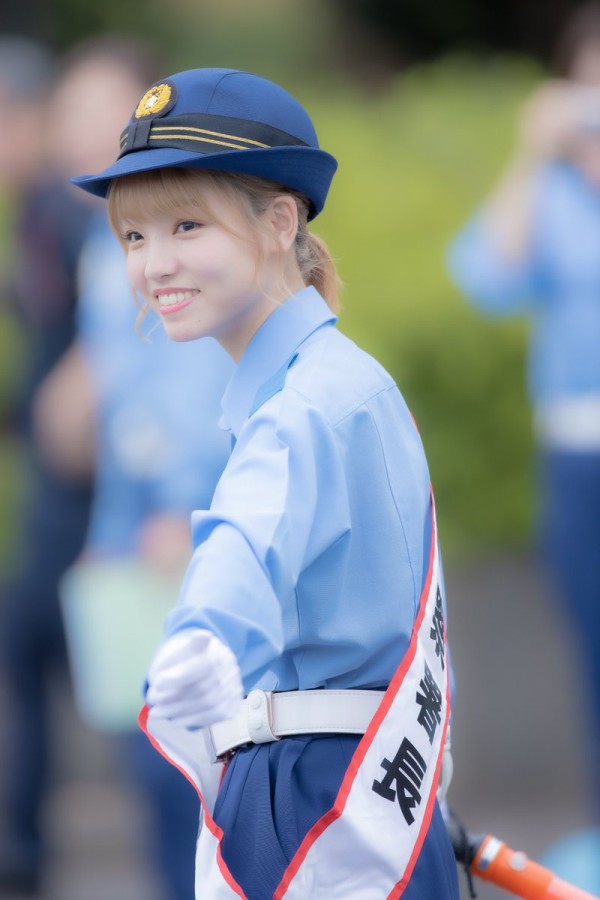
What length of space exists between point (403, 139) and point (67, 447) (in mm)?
3954

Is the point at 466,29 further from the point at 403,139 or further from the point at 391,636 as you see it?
the point at 391,636

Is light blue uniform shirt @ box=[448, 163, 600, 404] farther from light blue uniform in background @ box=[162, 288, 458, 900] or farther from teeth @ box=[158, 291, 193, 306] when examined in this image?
teeth @ box=[158, 291, 193, 306]

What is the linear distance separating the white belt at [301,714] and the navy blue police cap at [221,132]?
70 cm

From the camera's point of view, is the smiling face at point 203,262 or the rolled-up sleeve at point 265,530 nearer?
the rolled-up sleeve at point 265,530

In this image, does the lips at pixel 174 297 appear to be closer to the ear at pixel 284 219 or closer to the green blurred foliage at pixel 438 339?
the ear at pixel 284 219

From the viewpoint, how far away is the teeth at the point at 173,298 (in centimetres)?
210

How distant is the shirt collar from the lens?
212 cm

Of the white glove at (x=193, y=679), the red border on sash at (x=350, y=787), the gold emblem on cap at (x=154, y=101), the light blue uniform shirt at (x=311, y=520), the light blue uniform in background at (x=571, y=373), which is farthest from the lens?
the light blue uniform in background at (x=571, y=373)

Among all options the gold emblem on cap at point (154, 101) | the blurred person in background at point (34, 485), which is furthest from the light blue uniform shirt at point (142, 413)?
the gold emblem on cap at point (154, 101)

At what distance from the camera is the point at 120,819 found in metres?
5.27

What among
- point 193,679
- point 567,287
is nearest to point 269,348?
point 193,679

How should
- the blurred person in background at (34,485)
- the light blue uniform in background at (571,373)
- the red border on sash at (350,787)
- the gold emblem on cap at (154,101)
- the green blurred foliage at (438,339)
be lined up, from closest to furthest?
the red border on sash at (350,787), the gold emblem on cap at (154,101), the blurred person in background at (34,485), the light blue uniform in background at (571,373), the green blurred foliage at (438,339)

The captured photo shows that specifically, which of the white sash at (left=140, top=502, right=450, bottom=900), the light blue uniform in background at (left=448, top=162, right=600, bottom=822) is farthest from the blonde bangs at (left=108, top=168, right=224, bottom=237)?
the light blue uniform in background at (left=448, top=162, right=600, bottom=822)

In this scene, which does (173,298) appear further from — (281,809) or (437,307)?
(437,307)
